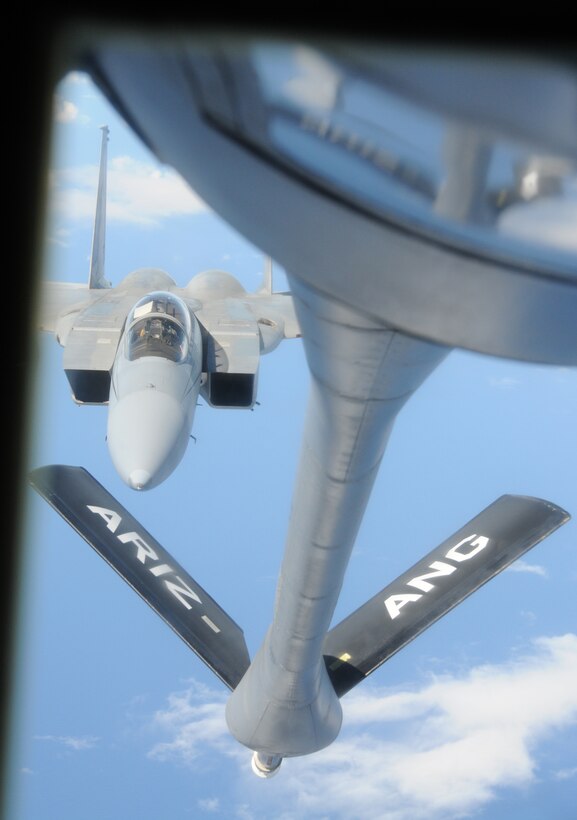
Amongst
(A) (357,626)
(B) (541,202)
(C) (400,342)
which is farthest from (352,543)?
(A) (357,626)

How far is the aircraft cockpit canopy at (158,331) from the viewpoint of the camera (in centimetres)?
934

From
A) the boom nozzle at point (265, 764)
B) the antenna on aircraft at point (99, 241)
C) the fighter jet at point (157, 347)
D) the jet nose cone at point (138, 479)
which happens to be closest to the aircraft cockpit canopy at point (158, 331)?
the fighter jet at point (157, 347)

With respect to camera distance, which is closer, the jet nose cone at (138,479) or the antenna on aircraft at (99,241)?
the jet nose cone at (138,479)

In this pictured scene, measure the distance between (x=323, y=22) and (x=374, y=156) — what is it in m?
0.26

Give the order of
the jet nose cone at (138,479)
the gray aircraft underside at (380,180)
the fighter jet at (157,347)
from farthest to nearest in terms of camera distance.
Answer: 1. the fighter jet at (157,347)
2. the jet nose cone at (138,479)
3. the gray aircraft underside at (380,180)

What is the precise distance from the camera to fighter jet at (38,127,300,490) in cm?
858

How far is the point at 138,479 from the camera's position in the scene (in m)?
8.15

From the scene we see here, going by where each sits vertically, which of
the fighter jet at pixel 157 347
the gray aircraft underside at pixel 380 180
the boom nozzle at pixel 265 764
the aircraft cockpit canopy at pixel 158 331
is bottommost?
the boom nozzle at pixel 265 764

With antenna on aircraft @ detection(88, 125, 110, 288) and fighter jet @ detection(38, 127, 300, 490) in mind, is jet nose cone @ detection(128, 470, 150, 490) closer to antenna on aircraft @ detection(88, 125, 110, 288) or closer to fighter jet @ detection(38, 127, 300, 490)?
fighter jet @ detection(38, 127, 300, 490)

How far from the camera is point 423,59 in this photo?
1379 mm

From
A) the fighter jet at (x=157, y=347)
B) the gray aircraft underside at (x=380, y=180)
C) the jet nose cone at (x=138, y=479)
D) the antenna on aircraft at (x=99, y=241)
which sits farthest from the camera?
the antenna on aircraft at (x=99, y=241)

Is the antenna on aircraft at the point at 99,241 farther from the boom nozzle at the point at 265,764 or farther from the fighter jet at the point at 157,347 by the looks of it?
the boom nozzle at the point at 265,764

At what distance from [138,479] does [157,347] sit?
1.84m

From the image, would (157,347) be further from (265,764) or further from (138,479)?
(265,764)
